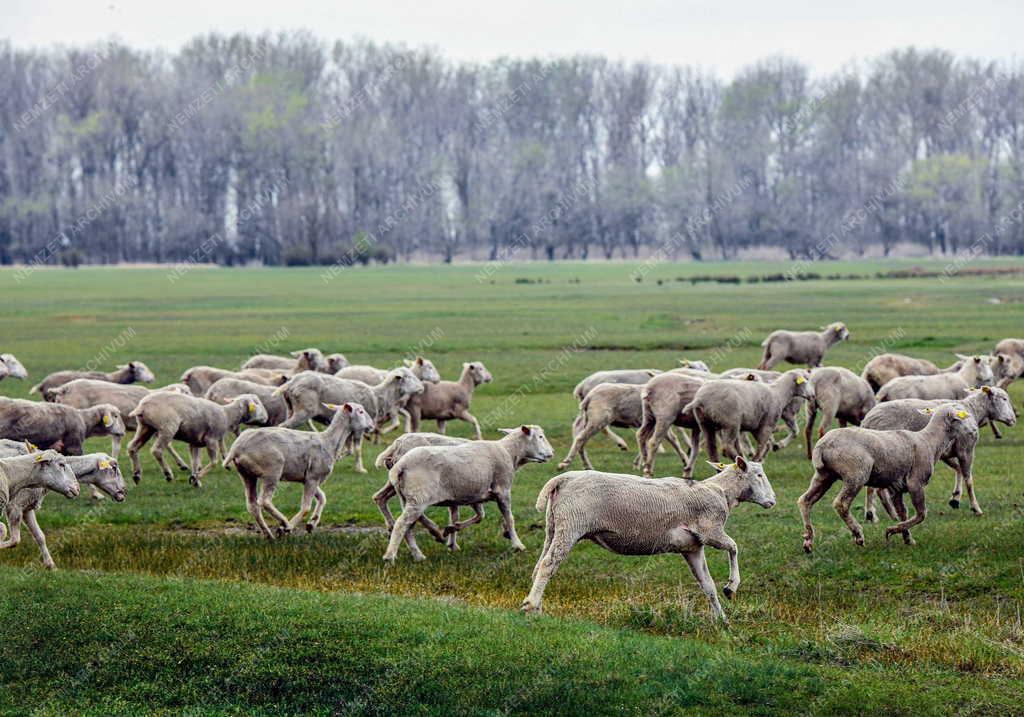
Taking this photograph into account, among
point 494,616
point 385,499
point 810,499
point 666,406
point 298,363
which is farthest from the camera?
point 298,363

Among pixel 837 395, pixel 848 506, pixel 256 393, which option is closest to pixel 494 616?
pixel 848 506

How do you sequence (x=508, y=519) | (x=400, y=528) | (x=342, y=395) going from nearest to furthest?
(x=400, y=528) → (x=508, y=519) → (x=342, y=395)

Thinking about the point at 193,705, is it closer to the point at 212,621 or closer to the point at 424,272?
the point at 212,621

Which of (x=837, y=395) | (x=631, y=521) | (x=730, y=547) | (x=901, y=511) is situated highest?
(x=837, y=395)

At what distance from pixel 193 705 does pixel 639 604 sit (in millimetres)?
4533

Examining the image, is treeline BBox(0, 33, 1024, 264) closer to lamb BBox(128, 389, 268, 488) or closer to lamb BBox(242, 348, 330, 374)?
lamb BBox(242, 348, 330, 374)

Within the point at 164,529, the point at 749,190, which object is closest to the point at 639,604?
the point at 164,529

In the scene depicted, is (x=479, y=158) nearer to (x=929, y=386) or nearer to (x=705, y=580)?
(x=929, y=386)

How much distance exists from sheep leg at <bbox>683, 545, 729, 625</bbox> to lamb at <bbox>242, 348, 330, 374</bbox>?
1466 cm

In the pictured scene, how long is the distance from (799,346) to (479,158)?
113 meters

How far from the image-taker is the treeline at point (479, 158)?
12538 centimetres

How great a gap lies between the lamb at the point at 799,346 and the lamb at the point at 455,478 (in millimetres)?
15636

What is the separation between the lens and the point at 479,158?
141 metres

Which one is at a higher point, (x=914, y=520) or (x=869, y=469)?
(x=869, y=469)
